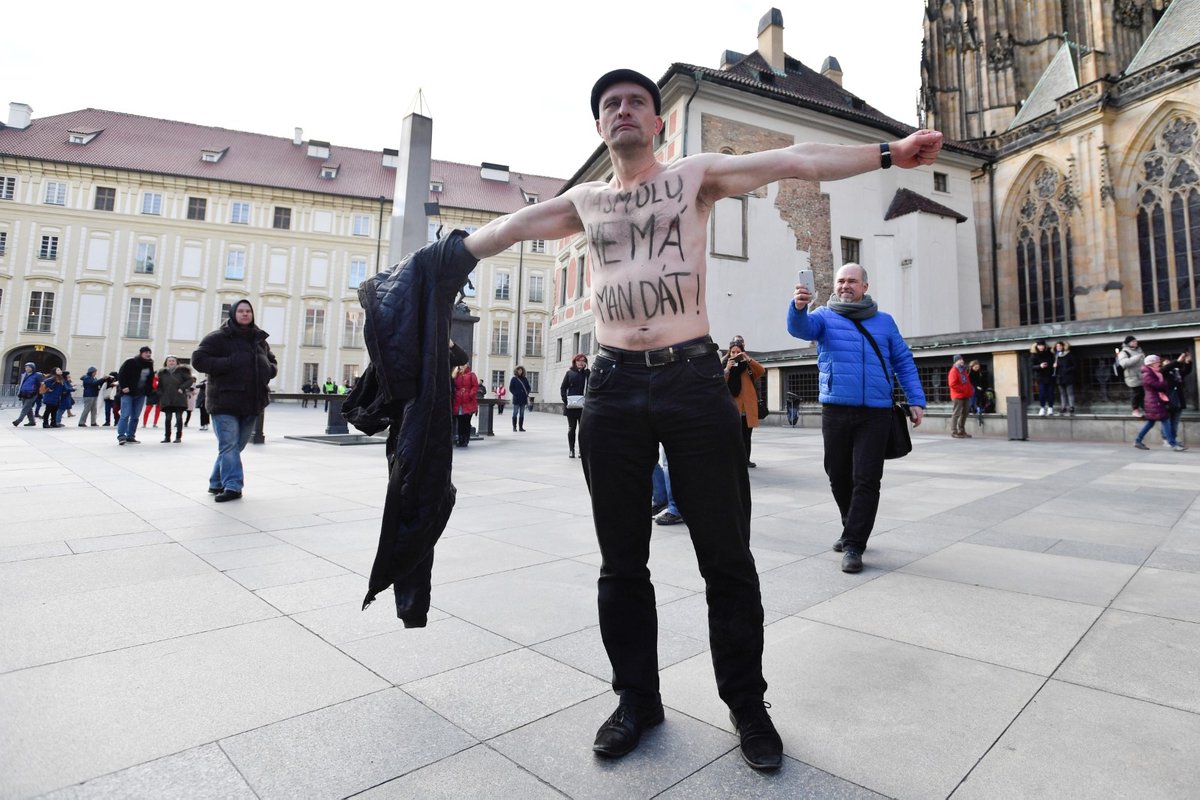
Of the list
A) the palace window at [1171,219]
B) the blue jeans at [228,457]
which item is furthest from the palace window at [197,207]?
the palace window at [1171,219]

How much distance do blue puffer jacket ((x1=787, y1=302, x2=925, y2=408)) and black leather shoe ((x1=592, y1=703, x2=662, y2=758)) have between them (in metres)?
2.61

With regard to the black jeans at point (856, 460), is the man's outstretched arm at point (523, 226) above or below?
above

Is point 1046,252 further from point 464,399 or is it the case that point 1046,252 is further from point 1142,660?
point 1142,660

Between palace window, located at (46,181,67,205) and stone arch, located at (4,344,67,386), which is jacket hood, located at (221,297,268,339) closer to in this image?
stone arch, located at (4,344,67,386)

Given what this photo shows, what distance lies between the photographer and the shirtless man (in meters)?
1.91

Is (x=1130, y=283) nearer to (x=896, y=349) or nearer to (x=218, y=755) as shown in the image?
(x=896, y=349)

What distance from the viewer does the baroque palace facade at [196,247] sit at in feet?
133

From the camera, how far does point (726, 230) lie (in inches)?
934

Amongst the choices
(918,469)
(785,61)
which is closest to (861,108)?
(785,61)

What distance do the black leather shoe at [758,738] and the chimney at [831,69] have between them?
127 ft

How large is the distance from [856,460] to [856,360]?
2.14 ft

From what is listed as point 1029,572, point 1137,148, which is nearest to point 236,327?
point 1029,572

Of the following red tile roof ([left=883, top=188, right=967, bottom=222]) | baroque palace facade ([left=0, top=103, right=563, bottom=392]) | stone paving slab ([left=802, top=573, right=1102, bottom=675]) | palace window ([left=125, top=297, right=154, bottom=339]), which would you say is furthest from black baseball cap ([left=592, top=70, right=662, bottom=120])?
palace window ([left=125, top=297, right=154, bottom=339])

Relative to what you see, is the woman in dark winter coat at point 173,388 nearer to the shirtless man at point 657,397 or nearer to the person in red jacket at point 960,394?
the shirtless man at point 657,397
